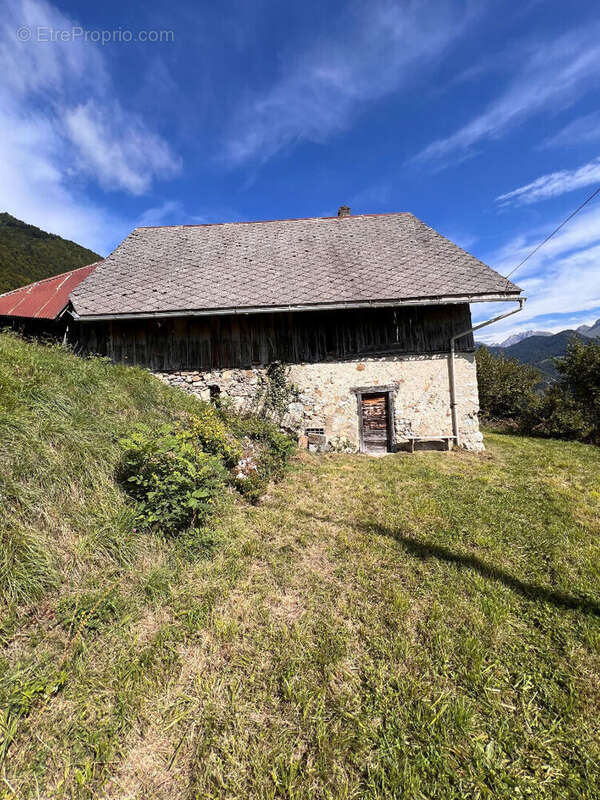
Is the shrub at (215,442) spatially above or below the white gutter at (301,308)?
below

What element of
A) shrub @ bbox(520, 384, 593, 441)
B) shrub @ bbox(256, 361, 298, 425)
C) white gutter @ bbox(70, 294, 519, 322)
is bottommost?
shrub @ bbox(520, 384, 593, 441)

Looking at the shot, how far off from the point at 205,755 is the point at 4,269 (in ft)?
112

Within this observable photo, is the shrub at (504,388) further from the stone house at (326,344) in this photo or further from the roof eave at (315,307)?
the roof eave at (315,307)

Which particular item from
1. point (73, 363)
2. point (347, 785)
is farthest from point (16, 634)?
point (73, 363)

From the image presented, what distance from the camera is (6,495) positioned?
109 inches

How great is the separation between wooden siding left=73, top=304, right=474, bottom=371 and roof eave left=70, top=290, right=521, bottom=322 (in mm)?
541

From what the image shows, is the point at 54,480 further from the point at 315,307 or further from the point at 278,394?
the point at 315,307

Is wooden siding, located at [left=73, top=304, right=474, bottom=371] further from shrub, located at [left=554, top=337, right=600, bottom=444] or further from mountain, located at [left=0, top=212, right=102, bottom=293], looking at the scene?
mountain, located at [left=0, top=212, right=102, bottom=293]

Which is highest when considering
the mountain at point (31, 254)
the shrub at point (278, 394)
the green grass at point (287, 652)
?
the mountain at point (31, 254)

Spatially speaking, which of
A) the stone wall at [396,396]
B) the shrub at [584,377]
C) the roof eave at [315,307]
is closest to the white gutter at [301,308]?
the roof eave at [315,307]

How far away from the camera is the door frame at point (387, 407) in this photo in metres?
8.23

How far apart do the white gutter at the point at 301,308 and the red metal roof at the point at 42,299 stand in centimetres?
152

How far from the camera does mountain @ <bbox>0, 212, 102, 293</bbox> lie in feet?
79.8

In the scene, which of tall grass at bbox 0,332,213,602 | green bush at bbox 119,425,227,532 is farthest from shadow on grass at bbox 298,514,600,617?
tall grass at bbox 0,332,213,602
